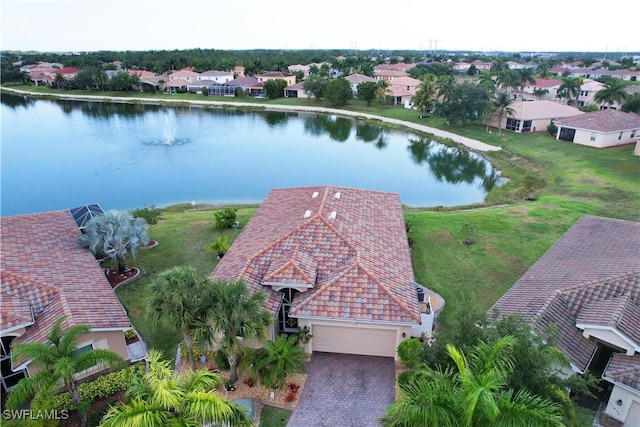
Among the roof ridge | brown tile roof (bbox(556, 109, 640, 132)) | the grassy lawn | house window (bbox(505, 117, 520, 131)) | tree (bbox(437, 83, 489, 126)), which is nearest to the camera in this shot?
the roof ridge

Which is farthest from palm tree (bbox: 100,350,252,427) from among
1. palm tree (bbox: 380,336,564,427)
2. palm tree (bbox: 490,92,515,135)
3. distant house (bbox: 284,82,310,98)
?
distant house (bbox: 284,82,310,98)

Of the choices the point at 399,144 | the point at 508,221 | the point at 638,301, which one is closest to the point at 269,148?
the point at 399,144

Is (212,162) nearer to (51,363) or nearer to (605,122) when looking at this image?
(51,363)

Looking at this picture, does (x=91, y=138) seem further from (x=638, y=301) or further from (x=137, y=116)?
(x=638, y=301)

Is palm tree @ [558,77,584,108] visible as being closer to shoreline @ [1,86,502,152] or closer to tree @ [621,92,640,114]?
tree @ [621,92,640,114]

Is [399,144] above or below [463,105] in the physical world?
below

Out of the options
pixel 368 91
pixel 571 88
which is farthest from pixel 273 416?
pixel 571 88

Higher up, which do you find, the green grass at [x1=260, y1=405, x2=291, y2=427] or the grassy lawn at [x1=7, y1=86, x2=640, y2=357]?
the grassy lawn at [x1=7, y1=86, x2=640, y2=357]
